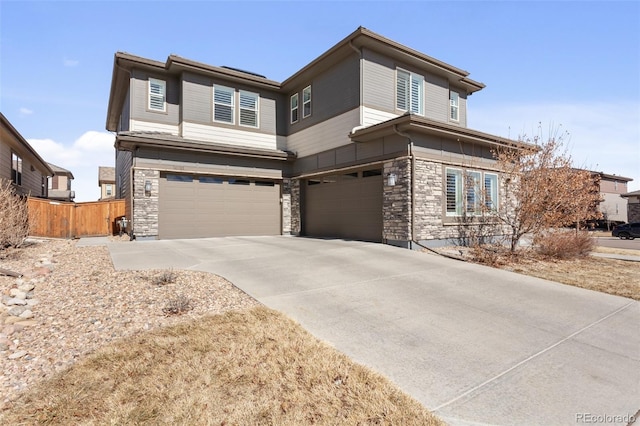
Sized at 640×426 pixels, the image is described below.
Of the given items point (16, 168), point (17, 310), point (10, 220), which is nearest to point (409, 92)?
point (17, 310)

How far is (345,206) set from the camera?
13.3m

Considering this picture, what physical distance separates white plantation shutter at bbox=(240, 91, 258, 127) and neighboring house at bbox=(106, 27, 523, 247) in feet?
0.16

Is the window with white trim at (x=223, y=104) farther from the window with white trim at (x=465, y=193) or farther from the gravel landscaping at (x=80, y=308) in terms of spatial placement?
the window with white trim at (x=465, y=193)

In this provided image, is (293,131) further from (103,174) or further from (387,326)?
(103,174)

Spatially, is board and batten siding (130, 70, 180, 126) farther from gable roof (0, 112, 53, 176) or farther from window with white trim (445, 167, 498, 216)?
window with white trim (445, 167, 498, 216)

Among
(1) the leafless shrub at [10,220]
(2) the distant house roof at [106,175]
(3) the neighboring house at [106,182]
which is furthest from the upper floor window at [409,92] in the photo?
(3) the neighboring house at [106,182]

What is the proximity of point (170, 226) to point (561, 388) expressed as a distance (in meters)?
13.2

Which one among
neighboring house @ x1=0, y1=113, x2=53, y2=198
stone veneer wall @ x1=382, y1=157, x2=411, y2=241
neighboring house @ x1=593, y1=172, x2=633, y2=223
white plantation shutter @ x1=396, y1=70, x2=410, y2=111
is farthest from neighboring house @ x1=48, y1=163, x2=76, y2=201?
neighboring house @ x1=593, y1=172, x2=633, y2=223

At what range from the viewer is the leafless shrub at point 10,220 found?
30.0 feet

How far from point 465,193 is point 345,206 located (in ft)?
15.5

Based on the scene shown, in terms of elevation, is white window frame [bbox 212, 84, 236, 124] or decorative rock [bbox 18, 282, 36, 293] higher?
white window frame [bbox 212, 84, 236, 124]

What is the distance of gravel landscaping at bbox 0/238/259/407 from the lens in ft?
12.1

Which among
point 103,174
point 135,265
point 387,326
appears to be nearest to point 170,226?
point 135,265

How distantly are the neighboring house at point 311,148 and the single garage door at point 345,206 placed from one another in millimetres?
48
